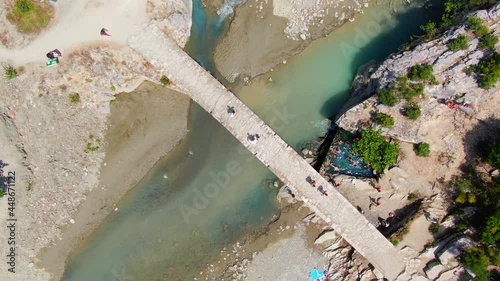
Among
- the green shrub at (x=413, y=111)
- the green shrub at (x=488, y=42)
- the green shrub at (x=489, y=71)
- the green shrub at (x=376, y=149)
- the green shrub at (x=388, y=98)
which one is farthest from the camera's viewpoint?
the green shrub at (x=376, y=149)

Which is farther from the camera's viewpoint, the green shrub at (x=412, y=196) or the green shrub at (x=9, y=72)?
the green shrub at (x=9, y=72)

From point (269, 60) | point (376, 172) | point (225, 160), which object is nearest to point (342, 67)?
point (269, 60)

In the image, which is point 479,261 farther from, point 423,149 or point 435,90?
point 435,90

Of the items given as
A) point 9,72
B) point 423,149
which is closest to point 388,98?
point 423,149

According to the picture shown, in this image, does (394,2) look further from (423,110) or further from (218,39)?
(218,39)

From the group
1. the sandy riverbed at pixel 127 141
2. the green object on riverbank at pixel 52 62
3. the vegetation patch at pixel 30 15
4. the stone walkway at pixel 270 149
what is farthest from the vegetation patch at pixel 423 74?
the vegetation patch at pixel 30 15

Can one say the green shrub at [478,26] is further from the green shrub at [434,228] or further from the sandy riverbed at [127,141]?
the sandy riverbed at [127,141]
